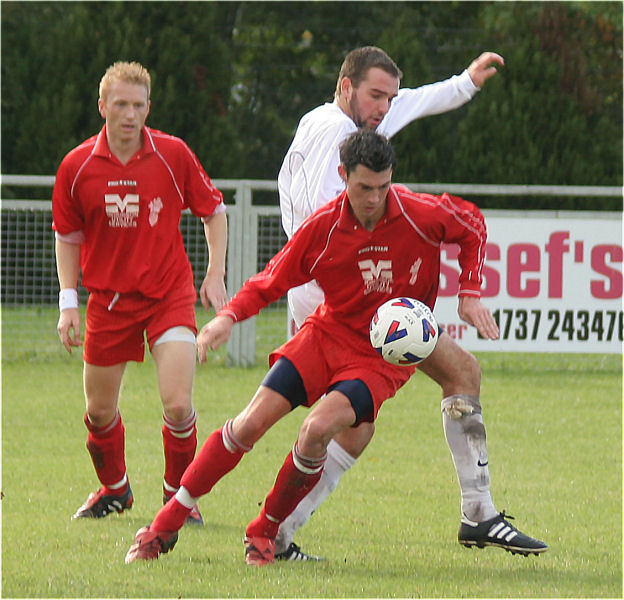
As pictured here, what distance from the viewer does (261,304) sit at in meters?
5.53

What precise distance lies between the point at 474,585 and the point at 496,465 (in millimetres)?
3059

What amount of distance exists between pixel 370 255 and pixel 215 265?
1.14m

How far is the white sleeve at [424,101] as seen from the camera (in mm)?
6617

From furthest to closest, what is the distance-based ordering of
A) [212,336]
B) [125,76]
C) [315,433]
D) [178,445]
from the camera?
[178,445], [125,76], [315,433], [212,336]

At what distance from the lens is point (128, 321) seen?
635 centimetres

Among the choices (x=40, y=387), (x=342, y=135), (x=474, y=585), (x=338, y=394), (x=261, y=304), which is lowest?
(x=40, y=387)

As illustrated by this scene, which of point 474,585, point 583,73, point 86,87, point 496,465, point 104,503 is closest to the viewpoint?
point 474,585

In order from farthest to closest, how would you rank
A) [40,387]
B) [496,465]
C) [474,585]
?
[40,387], [496,465], [474,585]

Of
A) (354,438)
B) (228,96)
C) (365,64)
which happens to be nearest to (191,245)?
(365,64)

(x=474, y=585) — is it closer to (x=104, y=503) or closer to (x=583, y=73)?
(x=104, y=503)

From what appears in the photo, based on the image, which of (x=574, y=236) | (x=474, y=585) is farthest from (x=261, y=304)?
(x=574, y=236)

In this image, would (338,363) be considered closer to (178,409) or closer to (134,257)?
(178,409)

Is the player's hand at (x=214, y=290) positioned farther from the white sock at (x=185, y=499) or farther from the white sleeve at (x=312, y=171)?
the white sock at (x=185, y=499)

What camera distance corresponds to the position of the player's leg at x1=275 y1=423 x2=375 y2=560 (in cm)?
561
